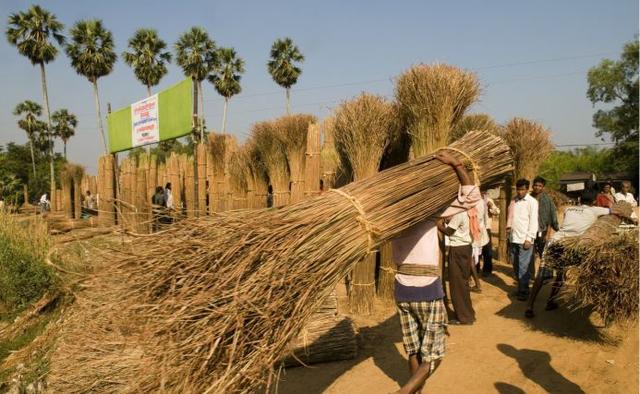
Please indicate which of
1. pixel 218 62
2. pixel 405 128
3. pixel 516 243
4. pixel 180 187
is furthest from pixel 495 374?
pixel 218 62

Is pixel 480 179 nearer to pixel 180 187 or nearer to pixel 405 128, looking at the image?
pixel 405 128

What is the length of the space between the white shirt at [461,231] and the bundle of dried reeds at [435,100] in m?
0.80

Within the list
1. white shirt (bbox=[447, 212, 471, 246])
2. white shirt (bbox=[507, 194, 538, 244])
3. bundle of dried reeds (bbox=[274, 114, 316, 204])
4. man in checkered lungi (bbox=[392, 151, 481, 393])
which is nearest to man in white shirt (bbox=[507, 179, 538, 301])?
white shirt (bbox=[507, 194, 538, 244])

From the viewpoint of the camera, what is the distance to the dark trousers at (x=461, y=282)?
14.9ft

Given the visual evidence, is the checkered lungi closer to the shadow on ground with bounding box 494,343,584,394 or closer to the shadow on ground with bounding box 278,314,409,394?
the shadow on ground with bounding box 278,314,409,394

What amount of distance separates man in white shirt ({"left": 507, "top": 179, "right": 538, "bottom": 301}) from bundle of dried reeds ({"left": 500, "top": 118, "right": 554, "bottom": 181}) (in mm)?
2002

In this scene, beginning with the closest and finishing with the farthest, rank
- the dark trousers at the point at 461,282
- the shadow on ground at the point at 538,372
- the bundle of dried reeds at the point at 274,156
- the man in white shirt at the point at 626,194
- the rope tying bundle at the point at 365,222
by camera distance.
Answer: the rope tying bundle at the point at 365,222, the shadow on ground at the point at 538,372, the dark trousers at the point at 461,282, the bundle of dried reeds at the point at 274,156, the man in white shirt at the point at 626,194

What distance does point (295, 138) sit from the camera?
686cm

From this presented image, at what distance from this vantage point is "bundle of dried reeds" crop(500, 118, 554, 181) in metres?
6.93

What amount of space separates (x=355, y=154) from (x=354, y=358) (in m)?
2.16

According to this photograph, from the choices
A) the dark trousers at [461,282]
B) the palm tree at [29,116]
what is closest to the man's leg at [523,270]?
the dark trousers at [461,282]

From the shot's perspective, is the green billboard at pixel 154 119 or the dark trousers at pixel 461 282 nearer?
the dark trousers at pixel 461 282

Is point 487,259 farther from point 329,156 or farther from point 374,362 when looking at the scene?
point 374,362

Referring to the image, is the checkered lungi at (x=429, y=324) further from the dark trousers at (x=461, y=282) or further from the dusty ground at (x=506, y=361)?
the dark trousers at (x=461, y=282)
